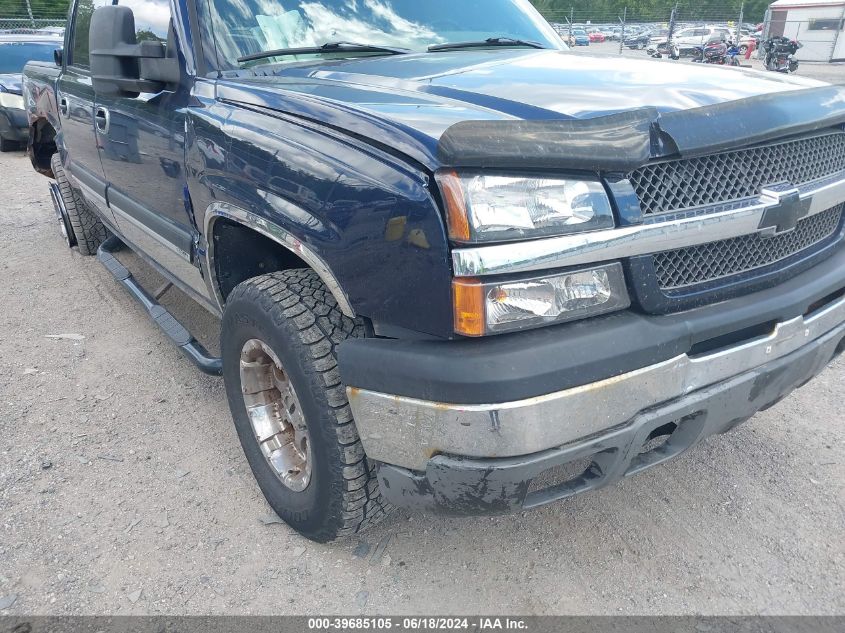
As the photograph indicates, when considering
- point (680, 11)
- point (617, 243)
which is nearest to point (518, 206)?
point (617, 243)

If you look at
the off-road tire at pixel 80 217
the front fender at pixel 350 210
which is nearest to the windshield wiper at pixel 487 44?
the front fender at pixel 350 210

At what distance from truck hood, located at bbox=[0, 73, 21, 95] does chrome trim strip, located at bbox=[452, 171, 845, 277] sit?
10.6 meters

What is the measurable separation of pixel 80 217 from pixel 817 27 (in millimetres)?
30105

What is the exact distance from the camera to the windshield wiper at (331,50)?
2.63 meters

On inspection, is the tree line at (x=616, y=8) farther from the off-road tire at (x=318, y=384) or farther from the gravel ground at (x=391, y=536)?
the off-road tire at (x=318, y=384)

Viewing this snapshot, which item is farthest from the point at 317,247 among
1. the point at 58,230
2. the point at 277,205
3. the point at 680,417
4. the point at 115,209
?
the point at 58,230

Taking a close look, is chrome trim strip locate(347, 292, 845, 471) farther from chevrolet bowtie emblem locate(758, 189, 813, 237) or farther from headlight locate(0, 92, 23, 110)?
headlight locate(0, 92, 23, 110)

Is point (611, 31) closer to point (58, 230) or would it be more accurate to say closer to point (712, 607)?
point (58, 230)

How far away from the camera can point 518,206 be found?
1.61 metres

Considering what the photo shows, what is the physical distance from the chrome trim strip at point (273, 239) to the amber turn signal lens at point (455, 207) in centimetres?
42

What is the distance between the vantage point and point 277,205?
204 centimetres

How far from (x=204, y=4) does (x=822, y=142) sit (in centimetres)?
226

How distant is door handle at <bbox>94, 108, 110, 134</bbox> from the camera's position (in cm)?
343

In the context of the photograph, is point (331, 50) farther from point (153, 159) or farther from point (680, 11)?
point (680, 11)
